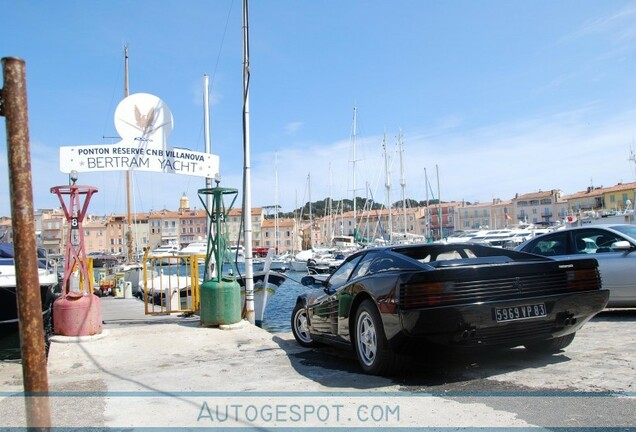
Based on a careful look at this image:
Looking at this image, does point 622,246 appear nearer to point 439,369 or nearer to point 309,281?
point 439,369

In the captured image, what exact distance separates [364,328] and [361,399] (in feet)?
3.82

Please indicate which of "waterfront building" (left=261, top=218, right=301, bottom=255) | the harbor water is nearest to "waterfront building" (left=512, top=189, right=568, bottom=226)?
"waterfront building" (left=261, top=218, right=301, bottom=255)

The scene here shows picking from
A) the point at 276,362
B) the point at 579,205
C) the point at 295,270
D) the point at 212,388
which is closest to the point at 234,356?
the point at 276,362

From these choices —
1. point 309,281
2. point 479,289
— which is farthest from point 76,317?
point 479,289

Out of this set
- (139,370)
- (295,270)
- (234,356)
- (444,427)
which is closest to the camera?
(444,427)

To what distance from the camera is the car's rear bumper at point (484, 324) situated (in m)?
4.75

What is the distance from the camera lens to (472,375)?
17.1ft

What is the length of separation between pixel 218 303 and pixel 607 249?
6.50 meters

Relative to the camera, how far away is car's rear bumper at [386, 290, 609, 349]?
475 centimetres

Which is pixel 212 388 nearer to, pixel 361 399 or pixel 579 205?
pixel 361 399

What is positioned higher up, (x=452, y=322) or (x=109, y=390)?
(x=452, y=322)

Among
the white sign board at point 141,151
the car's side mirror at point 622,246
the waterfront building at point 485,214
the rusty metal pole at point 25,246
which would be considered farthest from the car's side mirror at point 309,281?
the waterfront building at point 485,214

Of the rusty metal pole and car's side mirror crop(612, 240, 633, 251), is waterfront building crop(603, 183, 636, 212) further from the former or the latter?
the rusty metal pole

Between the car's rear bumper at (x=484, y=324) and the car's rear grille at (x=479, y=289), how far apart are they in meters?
0.06
